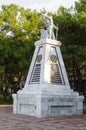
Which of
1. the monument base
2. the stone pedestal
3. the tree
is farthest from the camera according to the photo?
the tree

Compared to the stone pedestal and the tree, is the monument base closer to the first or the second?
the stone pedestal

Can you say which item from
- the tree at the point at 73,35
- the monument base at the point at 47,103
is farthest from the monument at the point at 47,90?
the tree at the point at 73,35

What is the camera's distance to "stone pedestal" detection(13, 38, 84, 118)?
17.1 m

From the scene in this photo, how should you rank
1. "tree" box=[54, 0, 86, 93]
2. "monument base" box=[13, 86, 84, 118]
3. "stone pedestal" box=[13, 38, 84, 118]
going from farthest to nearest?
"tree" box=[54, 0, 86, 93]
"stone pedestal" box=[13, 38, 84, 118]
"monument base" box=[13, 86, 84, 118]

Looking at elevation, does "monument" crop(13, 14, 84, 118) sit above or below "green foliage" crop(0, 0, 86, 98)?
below

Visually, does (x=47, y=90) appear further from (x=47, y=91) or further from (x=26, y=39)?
(x=26, y=39)

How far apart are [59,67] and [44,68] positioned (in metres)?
1.18

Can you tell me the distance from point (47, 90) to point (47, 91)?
80 mm

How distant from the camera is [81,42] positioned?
28141 mm

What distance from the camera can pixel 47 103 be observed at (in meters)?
17.0

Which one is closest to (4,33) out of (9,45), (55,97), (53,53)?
(9,45)

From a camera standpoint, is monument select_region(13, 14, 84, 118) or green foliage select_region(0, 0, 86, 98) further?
green foliage select_region(0, 0, 86, 98)

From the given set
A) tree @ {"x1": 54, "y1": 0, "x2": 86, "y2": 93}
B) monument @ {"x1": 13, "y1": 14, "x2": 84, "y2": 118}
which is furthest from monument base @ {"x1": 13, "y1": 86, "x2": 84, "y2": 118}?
tree @ {"x1": 54, "y1": 0, "x2": 86, "y2": 93}

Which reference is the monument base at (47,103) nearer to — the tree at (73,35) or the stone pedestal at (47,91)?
the stone pedestal at (47,91)
